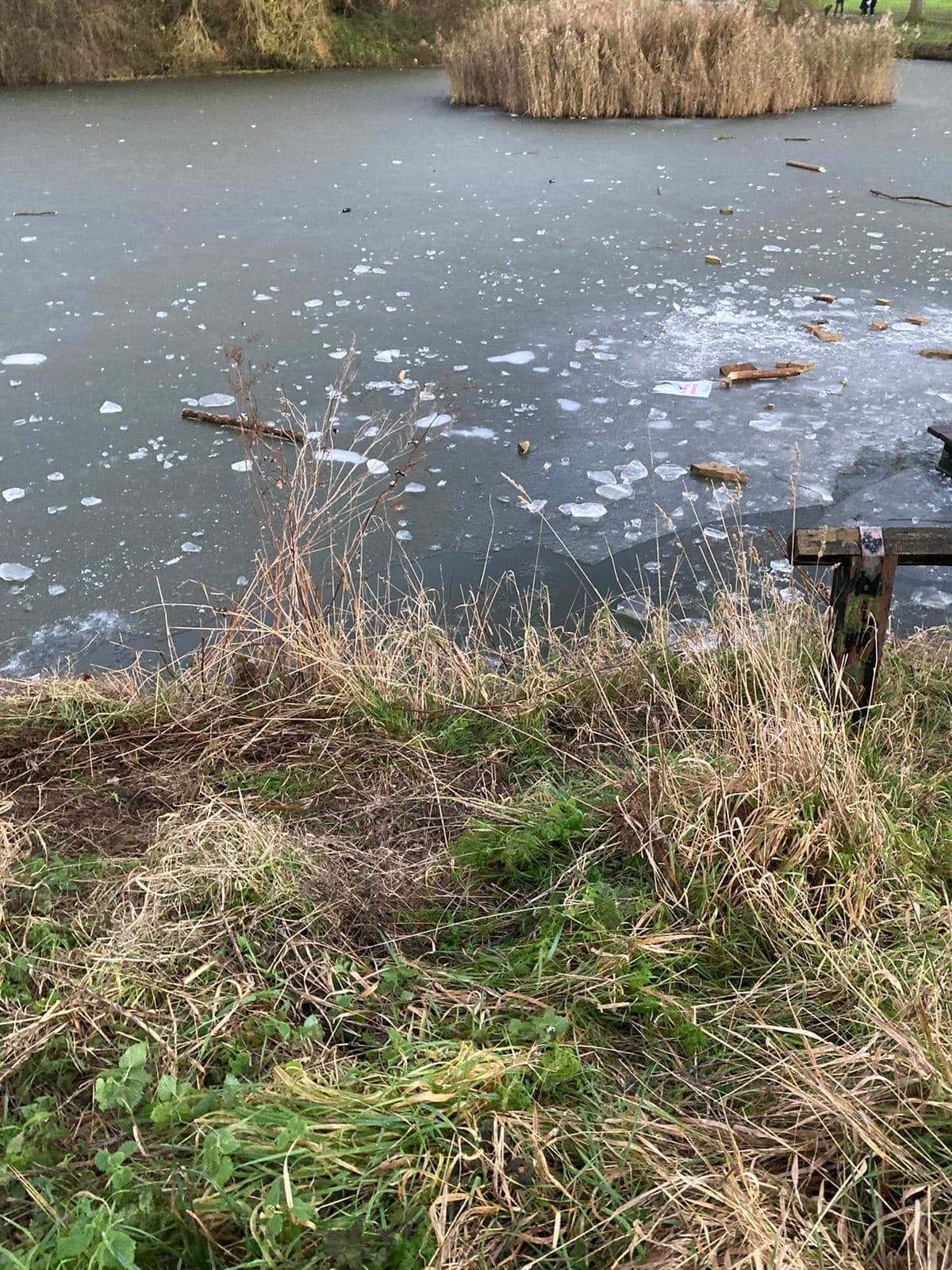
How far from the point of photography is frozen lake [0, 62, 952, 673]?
12.2ft

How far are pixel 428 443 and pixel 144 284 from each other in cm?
258

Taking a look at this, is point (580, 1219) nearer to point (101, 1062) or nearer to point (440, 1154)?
point (440, 1154)

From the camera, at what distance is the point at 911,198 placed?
722 centimetres

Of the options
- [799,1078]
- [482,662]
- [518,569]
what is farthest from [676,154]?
[799,1078]

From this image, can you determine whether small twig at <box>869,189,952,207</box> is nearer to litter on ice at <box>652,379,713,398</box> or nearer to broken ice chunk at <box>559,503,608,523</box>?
litter on ice at <box>652,379,713,398</box>

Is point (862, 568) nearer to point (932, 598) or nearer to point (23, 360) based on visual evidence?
point (932, 598)

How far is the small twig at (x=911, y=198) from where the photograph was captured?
280 inches

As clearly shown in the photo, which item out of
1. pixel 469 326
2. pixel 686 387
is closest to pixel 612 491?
pixel 686 387

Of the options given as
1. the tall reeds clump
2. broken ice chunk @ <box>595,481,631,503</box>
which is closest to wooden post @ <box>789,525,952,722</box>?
broken ice chunk @ <box>595,481,631,503</box>

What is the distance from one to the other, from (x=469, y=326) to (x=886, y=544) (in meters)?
3.55

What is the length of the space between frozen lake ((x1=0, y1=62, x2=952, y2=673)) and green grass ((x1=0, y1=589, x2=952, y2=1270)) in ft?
3.52

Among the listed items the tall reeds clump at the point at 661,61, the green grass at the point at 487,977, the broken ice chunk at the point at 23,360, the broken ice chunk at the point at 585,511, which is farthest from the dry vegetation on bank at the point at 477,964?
the tall reeds clump at the point at 661,61

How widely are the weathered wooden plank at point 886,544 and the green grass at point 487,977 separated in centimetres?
27

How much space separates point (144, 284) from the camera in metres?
5.79
